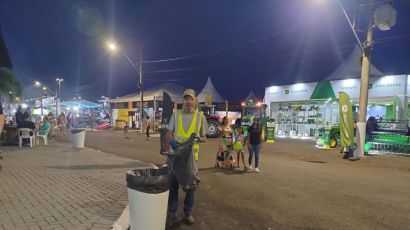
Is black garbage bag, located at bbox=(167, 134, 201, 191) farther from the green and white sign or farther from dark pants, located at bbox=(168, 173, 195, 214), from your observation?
the green and white sign

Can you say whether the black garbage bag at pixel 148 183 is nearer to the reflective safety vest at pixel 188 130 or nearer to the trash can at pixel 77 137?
the reflective safety vest at pixel 188 130

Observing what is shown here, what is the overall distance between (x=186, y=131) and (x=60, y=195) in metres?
2.73

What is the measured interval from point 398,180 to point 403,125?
842 cm

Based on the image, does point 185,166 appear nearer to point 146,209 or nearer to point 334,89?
A: point 146,209

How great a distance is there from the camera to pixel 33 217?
4.80 m

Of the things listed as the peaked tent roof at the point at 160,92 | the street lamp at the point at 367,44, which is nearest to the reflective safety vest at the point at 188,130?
the street lamp at the point at 367,44

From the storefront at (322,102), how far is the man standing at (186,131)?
18.5m

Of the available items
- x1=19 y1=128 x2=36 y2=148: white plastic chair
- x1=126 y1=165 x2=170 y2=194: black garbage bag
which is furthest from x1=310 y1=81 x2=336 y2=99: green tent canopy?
x1=126 y1=165 x2=170 y2=194: black garbage bag

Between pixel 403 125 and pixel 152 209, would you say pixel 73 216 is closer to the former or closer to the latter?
pixel 152 209

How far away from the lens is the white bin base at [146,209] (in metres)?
4.05

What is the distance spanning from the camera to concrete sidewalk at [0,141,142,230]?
4699 mm

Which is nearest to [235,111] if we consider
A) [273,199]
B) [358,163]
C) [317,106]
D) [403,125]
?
[317,106]

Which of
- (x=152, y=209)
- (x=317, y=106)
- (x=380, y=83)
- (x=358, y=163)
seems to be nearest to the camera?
(x=152, y=209)

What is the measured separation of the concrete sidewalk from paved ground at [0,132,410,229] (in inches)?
0.5
